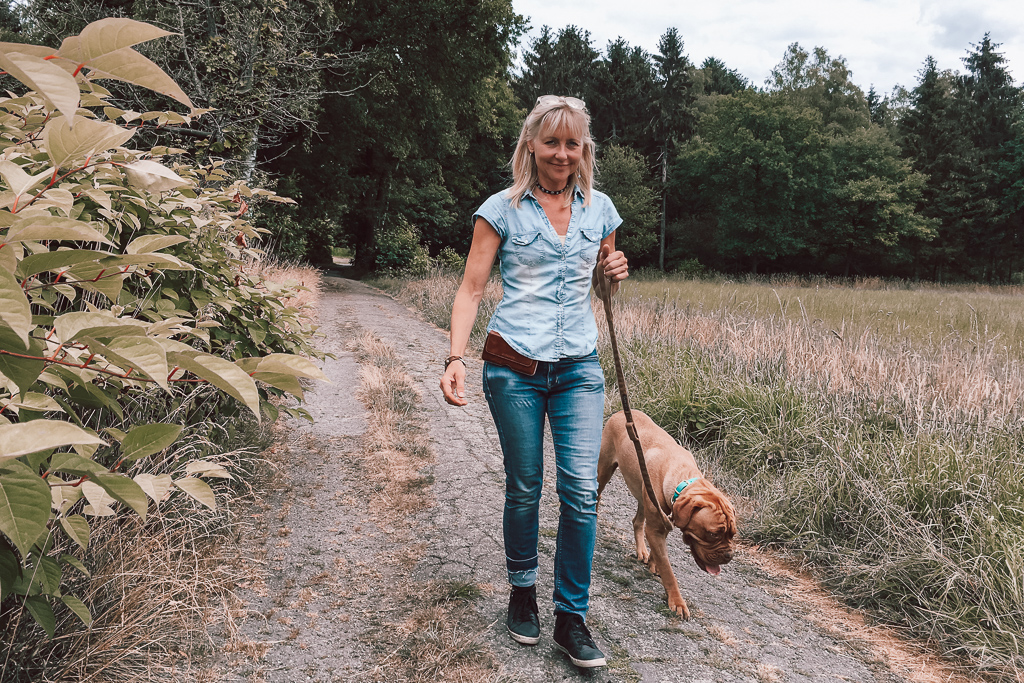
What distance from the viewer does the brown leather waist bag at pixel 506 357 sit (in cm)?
248

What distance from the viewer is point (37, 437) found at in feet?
2.51

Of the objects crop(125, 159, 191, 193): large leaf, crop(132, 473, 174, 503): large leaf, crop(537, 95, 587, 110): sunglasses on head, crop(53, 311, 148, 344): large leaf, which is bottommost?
crop(132, 473, 174, 503): large leaf

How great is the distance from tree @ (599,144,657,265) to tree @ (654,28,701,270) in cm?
571

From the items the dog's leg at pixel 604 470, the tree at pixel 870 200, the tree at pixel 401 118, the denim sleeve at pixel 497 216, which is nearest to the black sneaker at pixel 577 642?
the dog's leg at pixel 604 470

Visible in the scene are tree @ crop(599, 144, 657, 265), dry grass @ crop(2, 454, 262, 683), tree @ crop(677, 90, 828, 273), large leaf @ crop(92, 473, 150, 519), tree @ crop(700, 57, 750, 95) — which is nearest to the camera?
large leaf @ crop(92, 473, 150, 519)

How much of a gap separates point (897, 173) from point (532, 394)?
46044mm

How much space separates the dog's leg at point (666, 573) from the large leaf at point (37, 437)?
110 inches

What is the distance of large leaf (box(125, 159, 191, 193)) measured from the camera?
104 cm

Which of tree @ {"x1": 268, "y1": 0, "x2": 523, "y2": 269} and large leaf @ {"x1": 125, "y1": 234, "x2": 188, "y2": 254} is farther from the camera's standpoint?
tree @ {"x1": 268, "y1": 0, "x2": 523, "y2": 269}

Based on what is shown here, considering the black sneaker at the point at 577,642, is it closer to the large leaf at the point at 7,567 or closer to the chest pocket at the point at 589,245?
the chest pocket at the point at 589,245

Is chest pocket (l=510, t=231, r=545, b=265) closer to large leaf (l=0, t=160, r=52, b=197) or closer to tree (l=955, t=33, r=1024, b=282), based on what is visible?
large leaf (l=0, t=160, r=52, b=197)

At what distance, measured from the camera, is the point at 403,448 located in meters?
4.95

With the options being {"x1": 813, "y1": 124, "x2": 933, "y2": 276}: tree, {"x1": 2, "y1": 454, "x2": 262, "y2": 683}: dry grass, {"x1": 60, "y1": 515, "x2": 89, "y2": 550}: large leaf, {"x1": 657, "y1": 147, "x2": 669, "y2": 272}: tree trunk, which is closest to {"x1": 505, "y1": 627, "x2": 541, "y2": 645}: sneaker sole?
{"x1": 2, "y1": 454, "x2": 262, "y2": 683}: dry grass

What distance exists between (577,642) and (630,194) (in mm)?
40797
